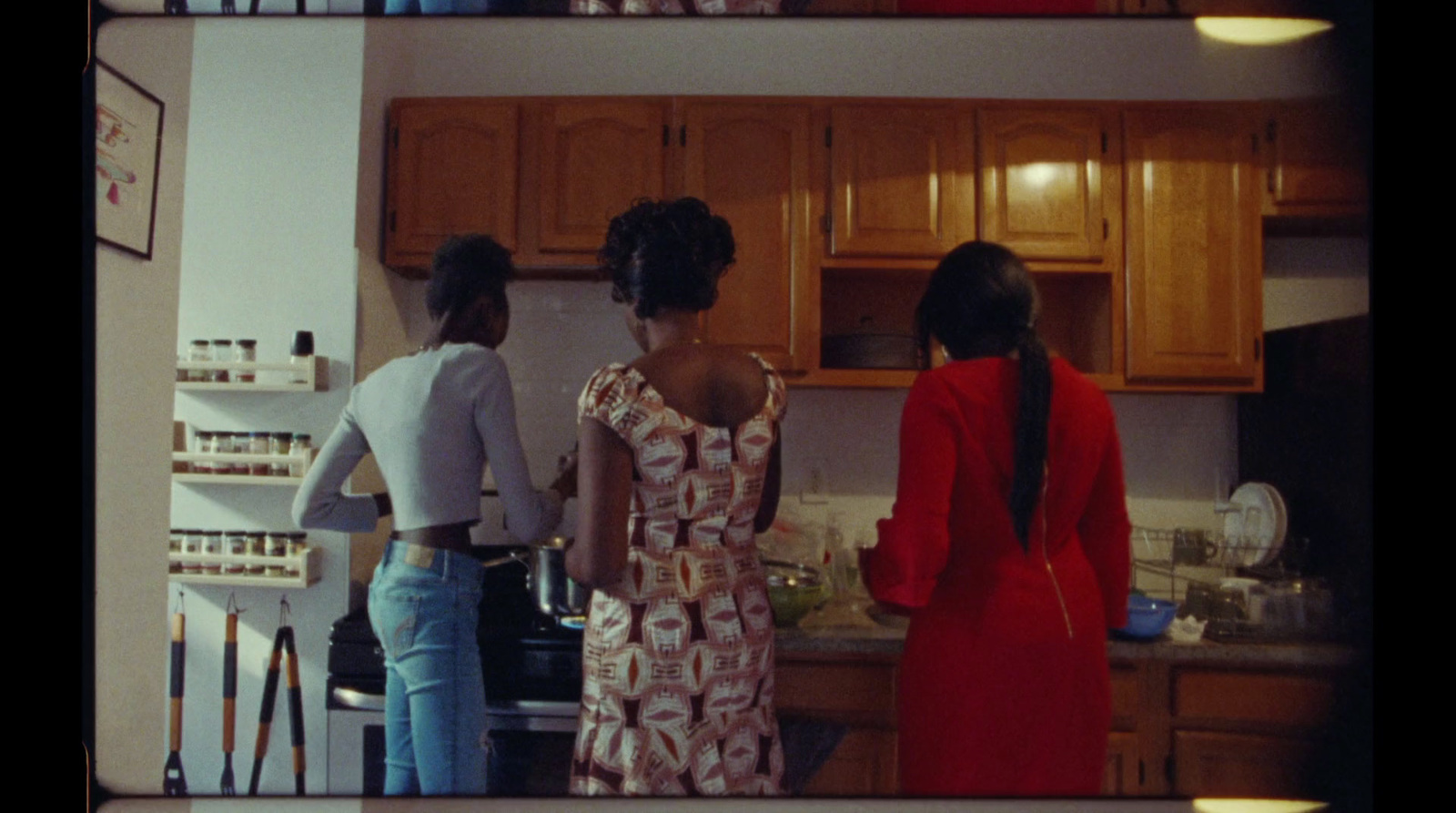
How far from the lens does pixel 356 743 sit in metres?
0.98

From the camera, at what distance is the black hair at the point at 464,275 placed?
0.98 meters

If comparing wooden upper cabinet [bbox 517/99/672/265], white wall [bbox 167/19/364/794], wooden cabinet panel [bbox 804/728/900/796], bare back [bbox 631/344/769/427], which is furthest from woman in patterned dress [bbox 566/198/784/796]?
white wall [bbox 167/19/364/794]

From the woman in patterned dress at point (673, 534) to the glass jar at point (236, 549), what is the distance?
45cm

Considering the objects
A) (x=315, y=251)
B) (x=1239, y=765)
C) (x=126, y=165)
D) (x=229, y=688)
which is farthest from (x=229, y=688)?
(x=1239, y=765)

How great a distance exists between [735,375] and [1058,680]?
544mm

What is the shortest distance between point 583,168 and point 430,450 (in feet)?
1.78

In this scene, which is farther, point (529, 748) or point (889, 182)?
point (889, 182)

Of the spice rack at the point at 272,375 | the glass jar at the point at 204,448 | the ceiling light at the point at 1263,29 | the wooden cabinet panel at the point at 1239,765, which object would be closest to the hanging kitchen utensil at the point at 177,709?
the glass jar at the point at 204,448

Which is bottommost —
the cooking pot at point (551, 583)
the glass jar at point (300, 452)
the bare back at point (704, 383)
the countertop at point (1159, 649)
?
the countertop at point (1159, 649)

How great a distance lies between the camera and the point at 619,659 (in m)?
0.89

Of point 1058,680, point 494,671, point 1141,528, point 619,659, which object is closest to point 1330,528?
point 1141,528

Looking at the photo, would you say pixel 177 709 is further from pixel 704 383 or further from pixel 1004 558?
pixel 1004 558

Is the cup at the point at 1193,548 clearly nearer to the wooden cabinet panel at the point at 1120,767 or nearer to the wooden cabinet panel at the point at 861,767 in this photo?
the wooden cabinet panel at the point at 1120,767

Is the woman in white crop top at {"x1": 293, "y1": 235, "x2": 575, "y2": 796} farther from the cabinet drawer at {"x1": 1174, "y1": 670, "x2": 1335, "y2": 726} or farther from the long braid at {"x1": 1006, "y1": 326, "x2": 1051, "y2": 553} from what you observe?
the cabinet drawer at {"x1": 1174, "y1": 670, "x2": 1335, "y2": 726}
